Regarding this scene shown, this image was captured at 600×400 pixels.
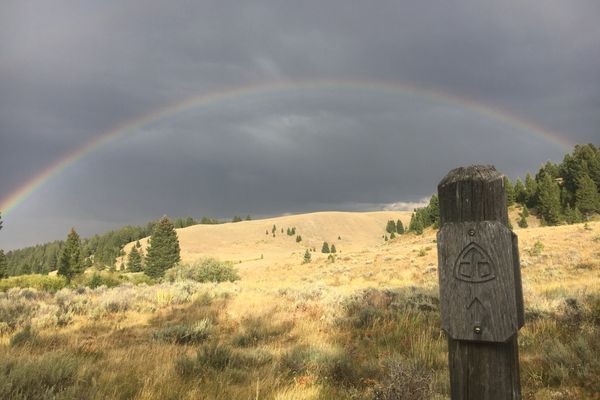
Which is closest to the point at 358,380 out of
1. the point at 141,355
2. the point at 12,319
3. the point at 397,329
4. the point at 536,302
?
the point at 397,329

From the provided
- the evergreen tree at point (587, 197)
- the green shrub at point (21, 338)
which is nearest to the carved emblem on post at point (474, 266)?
the green shrub at point (21, 338)

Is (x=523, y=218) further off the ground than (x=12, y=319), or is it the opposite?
(x=523, y=218)

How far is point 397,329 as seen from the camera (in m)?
7.18

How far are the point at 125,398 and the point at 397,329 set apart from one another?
4911 millimetres

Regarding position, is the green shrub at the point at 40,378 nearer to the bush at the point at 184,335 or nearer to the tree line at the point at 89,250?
the bush at the point at 184,335

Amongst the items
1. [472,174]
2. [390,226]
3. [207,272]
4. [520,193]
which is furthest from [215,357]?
[390,226]

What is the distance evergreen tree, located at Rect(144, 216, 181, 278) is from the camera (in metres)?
56.6

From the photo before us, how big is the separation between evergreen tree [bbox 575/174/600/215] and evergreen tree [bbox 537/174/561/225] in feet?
9.06

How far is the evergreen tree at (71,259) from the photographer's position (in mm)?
53938

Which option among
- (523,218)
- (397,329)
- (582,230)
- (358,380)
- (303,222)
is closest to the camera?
(358,380)

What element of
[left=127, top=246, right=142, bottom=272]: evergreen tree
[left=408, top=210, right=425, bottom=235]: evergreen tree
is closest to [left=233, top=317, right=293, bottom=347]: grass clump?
[left=408, top=210, right=425, bottom=235]: evergreen tree

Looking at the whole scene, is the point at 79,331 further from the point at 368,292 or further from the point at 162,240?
the point at 162,240

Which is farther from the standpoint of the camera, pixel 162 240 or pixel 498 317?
pixel 162 240

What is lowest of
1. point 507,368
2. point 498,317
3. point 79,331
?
point 79,331
